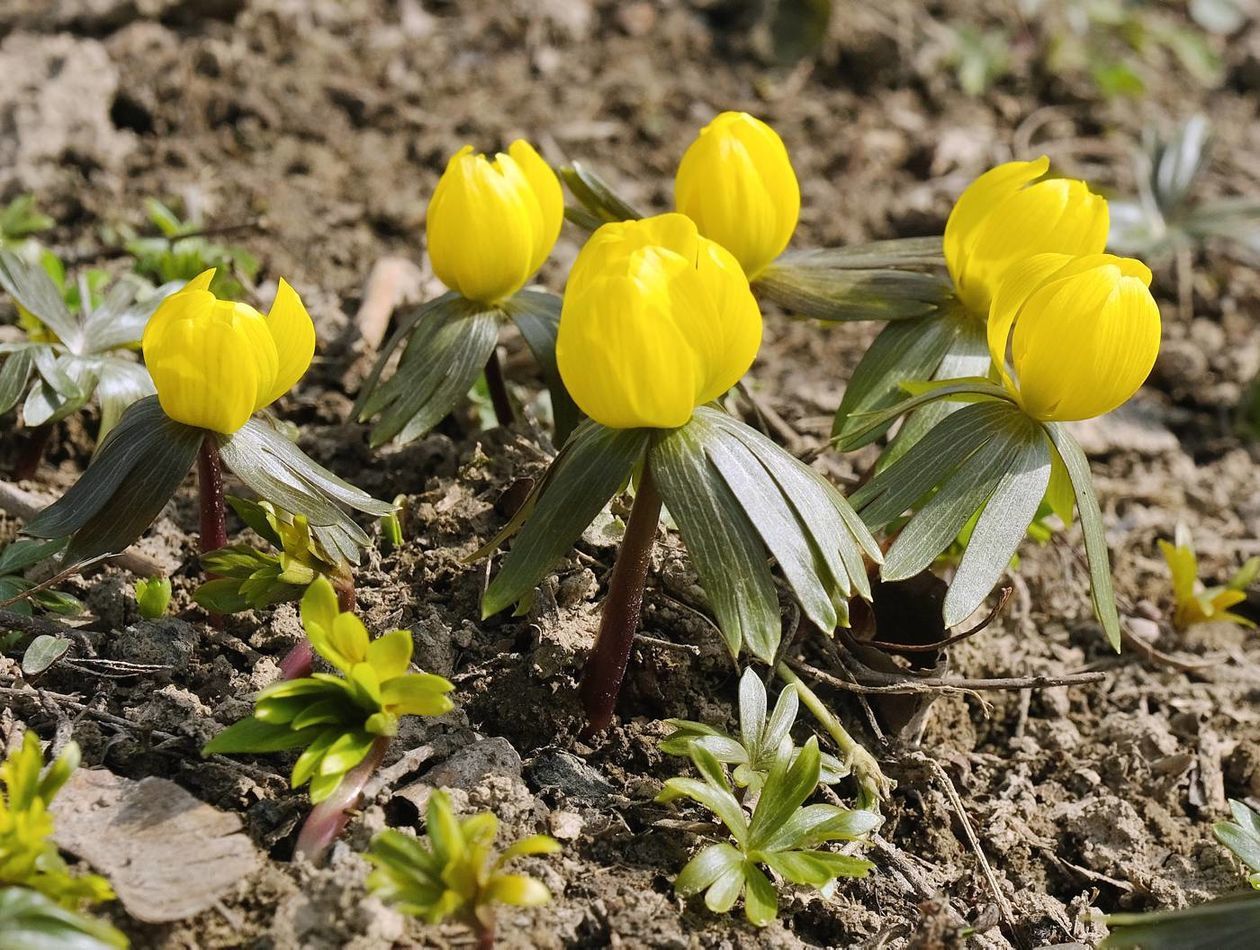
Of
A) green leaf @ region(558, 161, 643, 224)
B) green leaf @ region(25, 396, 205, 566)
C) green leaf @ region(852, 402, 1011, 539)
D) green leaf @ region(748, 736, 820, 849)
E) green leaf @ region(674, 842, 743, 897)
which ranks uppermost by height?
green leaf @ region(558, 161, 643, 224)

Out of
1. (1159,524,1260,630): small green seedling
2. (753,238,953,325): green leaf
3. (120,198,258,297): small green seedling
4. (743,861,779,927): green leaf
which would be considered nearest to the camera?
(743,861,779,927): green leaf

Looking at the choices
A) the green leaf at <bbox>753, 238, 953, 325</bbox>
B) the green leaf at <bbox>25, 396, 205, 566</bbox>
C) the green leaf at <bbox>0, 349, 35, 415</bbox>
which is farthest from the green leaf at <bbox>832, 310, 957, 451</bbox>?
the green leaf at <bbox>0, 349, 35, 415</bbox>

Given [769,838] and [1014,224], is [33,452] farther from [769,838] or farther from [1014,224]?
[1014,224]

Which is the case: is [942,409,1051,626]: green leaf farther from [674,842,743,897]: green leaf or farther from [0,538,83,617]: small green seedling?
[0,538,83,617]: small green seedling

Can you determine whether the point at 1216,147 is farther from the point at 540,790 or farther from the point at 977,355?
the point at 540,790

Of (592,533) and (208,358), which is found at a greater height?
(208,358)

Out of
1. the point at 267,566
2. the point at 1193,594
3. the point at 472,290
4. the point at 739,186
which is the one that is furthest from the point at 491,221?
the point at 1193,594

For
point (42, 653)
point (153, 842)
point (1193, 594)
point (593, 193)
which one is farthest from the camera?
point (1193, 594)
